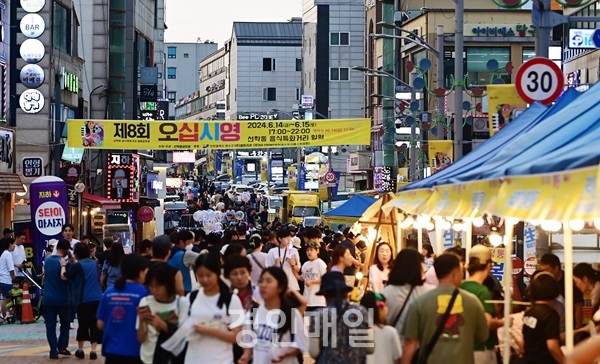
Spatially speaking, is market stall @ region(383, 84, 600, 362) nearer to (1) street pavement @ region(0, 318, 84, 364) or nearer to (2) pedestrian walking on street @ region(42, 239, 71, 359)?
(2) pedestrian walking on street @ region(42, 239, 71, 359)

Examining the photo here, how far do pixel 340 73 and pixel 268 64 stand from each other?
46951 millimetres

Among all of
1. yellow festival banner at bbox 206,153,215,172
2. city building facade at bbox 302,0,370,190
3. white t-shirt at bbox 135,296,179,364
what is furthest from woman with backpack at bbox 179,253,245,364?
yellow festival banner at bbox 206,153,215,172

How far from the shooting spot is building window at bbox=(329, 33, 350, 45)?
123 metres

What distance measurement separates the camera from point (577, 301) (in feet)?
44.8

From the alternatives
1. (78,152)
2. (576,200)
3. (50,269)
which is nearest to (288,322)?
(576,200)

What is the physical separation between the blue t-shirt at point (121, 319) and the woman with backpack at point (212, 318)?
3.04ft

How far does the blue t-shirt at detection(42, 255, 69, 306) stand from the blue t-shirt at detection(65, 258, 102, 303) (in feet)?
1.84

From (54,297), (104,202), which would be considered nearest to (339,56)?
(104,202)

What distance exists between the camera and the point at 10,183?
1590 inches

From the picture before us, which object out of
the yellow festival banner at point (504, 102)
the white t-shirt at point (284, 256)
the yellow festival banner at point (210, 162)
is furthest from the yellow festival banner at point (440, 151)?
the yellow festival banner at point (210, 162)

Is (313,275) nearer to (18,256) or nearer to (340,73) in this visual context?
(18,256)

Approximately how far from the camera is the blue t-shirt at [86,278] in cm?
1814

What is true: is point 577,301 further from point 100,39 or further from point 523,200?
point 100,39

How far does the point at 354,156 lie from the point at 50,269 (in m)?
78.6
